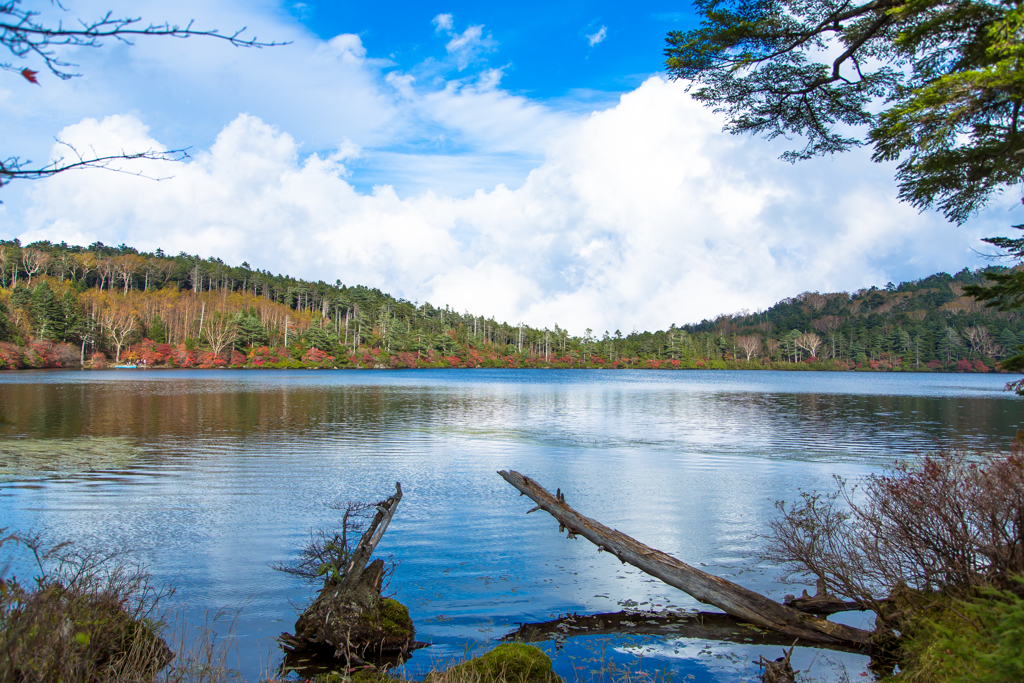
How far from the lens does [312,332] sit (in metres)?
123

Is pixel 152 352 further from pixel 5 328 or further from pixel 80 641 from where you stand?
pixel 80 641

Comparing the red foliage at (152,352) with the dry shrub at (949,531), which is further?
the red foliage at (152,352)

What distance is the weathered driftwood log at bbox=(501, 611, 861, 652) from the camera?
7.23m

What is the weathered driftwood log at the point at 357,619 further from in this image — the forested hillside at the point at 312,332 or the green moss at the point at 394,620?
the forested hillside at the point at 312,332

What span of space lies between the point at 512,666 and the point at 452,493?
32.0 ft

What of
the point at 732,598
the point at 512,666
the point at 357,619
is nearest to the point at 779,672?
the point at 732,598

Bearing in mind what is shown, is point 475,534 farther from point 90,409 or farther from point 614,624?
point 90,409

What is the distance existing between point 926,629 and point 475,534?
766 cm

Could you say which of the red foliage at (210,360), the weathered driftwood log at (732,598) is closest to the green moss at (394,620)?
the weathered driftwood log at (732,598)

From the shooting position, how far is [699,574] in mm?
7422

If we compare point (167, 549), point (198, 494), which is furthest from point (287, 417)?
point (167, 549)

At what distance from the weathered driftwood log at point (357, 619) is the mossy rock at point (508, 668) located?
1.42m

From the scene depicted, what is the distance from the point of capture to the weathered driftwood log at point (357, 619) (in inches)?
261

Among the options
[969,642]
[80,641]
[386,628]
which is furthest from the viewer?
[386,628]
